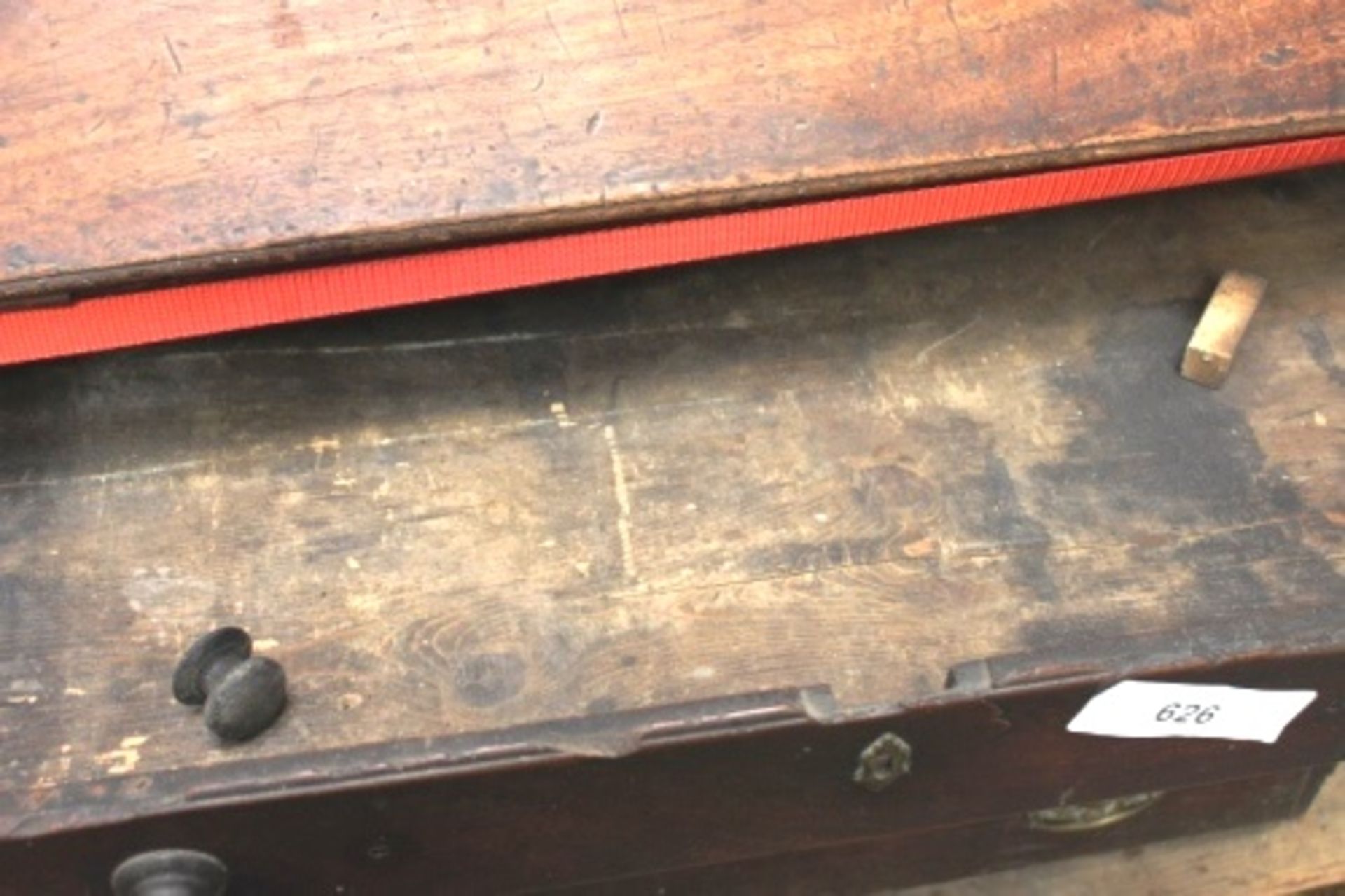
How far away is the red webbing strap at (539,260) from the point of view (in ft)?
4.03

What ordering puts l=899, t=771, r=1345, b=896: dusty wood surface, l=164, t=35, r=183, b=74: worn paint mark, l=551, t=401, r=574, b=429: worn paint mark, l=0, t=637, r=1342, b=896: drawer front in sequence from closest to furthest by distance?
l=0, t=637, r=1342, b=896: drawer front < l=164, t=35, r=183, b=74: worn paint mark < l=551, t=401, r=574, b=429: worn paint mark < l=899, t=771, r=1345, b=896: dusty wood surface

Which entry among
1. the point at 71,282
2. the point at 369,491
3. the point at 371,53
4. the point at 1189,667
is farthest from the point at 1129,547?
the point at 71,282

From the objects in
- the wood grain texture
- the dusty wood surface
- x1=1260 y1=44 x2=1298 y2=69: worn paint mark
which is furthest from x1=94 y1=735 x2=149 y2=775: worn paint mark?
x1=1260 y1=44 x2=1298 y2=69: worn paint mark

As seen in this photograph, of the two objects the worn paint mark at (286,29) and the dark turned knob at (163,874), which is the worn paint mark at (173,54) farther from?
the dark turned knob at (163,874)

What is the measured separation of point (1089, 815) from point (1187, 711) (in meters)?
0.33

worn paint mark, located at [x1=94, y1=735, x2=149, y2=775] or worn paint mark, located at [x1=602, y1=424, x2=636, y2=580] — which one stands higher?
worn paint mark, located at [x1=602, y1=424, x2=636, y2=580]

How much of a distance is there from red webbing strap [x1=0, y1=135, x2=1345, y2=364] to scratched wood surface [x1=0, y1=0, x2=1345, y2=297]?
3cm

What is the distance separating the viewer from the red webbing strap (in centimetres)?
123

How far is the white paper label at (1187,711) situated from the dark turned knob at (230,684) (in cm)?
61

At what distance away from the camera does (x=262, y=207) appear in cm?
120

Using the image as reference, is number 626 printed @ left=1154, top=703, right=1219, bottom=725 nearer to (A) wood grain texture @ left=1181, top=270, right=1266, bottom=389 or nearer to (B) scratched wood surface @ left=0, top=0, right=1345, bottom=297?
(A) wood grain texture @ left=1181, top=270, right=1266, bottom=389

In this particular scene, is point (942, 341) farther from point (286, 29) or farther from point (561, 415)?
point (286, 29)

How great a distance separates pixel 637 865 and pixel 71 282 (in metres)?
0.63

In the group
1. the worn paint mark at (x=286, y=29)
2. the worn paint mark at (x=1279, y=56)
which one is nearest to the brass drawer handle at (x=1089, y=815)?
the worn paint mark at (x=1279, y=56)
